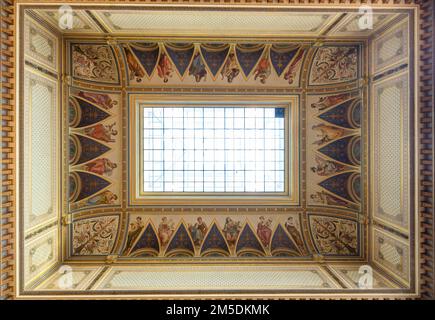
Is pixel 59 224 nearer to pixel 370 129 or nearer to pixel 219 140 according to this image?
pixel 219 140

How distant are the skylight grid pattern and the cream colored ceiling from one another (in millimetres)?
2760


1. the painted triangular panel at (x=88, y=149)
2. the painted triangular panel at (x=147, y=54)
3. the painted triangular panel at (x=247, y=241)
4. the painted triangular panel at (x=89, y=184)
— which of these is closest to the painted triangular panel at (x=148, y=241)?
the painted triangular panel at (x=89, y=184)

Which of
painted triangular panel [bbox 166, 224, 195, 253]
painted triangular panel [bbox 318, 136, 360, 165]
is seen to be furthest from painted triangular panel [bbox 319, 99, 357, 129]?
painted triangular panel [bbox 166, 224, 195, 253]

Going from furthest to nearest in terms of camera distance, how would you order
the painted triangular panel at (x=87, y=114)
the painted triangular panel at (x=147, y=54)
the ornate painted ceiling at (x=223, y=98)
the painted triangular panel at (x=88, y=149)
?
the painted triangular panel at (x=88, y=149) < the painted triangular panel at (x=87, y=114) < the painted triangular panel at (x=147, y=54) < the ornate painted ceiling at (x=223, y=98)

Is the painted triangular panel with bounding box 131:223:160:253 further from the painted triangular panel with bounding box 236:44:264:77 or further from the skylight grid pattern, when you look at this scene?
the painted triangular panel with bounding box 236:44:264:77

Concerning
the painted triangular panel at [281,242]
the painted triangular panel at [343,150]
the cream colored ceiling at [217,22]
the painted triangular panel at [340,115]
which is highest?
the cream colored ceiling at [217,22]

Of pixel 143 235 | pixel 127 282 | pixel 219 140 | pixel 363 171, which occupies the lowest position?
pixel 127 282

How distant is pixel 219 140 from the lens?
10.6 m

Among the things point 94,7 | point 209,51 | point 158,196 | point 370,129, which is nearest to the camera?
point 94,7

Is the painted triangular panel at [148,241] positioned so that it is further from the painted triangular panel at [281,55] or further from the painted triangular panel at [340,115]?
the painted triangular panel at [340,115]

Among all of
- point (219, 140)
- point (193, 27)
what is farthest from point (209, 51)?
point (219, 140)

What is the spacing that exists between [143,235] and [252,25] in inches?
311

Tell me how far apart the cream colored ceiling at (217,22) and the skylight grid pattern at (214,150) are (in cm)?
276

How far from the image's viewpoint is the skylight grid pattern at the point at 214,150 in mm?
10398
